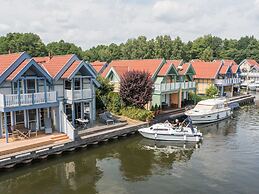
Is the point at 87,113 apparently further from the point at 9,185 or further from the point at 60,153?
the point at 9,185

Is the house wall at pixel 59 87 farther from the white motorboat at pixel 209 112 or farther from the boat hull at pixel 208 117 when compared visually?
the boat hull at pixel 208 117

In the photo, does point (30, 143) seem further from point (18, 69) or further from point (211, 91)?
point (211, 91)

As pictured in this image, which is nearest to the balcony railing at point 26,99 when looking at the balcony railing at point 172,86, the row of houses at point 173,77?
the row of houses at point 173,77

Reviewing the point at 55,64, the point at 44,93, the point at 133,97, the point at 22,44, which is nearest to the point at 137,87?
the point at 133,97

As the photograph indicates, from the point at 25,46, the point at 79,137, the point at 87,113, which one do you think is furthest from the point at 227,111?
the point at 25,46

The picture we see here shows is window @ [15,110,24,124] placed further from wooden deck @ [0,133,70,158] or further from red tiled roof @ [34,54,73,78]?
red tiled roof @ [34,54,73,78]

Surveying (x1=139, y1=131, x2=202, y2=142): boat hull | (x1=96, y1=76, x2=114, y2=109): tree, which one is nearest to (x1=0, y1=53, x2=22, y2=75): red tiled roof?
(x1=96, y1=76, x2=114, y2=109): tree

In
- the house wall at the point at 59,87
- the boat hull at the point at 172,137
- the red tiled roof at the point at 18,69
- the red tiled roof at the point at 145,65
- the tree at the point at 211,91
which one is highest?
the red tiled roof at the point at 145,65

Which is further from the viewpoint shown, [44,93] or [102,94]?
[102,94]

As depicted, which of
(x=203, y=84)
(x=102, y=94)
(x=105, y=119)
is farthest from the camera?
(x=203, y=84)
